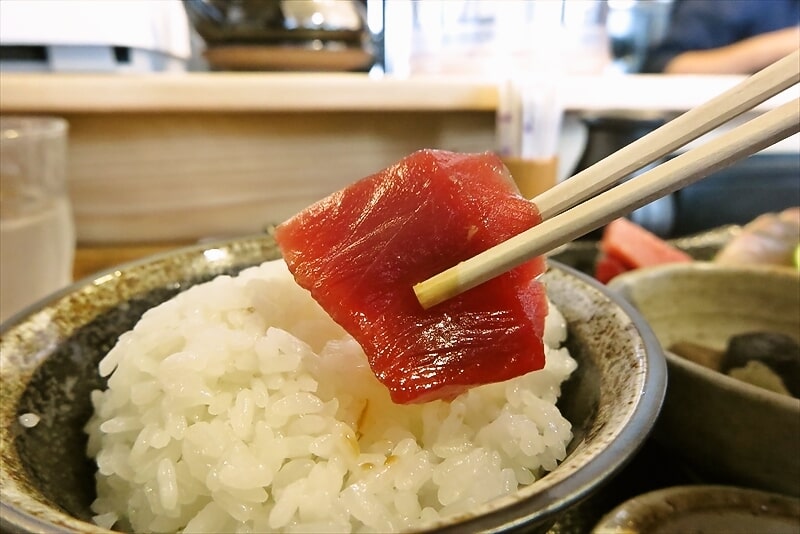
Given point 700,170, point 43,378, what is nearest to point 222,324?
point 43,378

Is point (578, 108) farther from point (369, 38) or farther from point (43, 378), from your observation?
point (43, 378)

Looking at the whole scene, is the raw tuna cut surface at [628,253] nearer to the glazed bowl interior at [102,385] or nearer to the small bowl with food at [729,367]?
the small bowl with food at [729,367]

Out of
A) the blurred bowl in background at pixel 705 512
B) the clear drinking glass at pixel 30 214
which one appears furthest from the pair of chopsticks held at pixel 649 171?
the clear drinking glass at pixel 30 214

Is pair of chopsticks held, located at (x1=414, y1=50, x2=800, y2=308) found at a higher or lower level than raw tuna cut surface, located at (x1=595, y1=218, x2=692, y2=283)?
higher

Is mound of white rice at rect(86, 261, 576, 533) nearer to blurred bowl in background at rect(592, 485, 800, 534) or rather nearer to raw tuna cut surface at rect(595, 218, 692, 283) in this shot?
blurred bowl in background at rect(592, 485, 800, 534)

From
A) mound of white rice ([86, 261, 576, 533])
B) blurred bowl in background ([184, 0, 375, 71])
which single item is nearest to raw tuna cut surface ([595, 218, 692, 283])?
mound of white rice ([86, 261, 576, 533])

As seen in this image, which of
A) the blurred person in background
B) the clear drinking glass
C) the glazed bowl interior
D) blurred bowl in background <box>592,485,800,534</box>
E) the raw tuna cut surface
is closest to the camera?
the glazed bowl interior

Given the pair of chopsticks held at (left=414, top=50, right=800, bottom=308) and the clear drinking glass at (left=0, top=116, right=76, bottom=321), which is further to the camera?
the clear drinking glass at (left=0, top=116, right=76, bottom=321)
